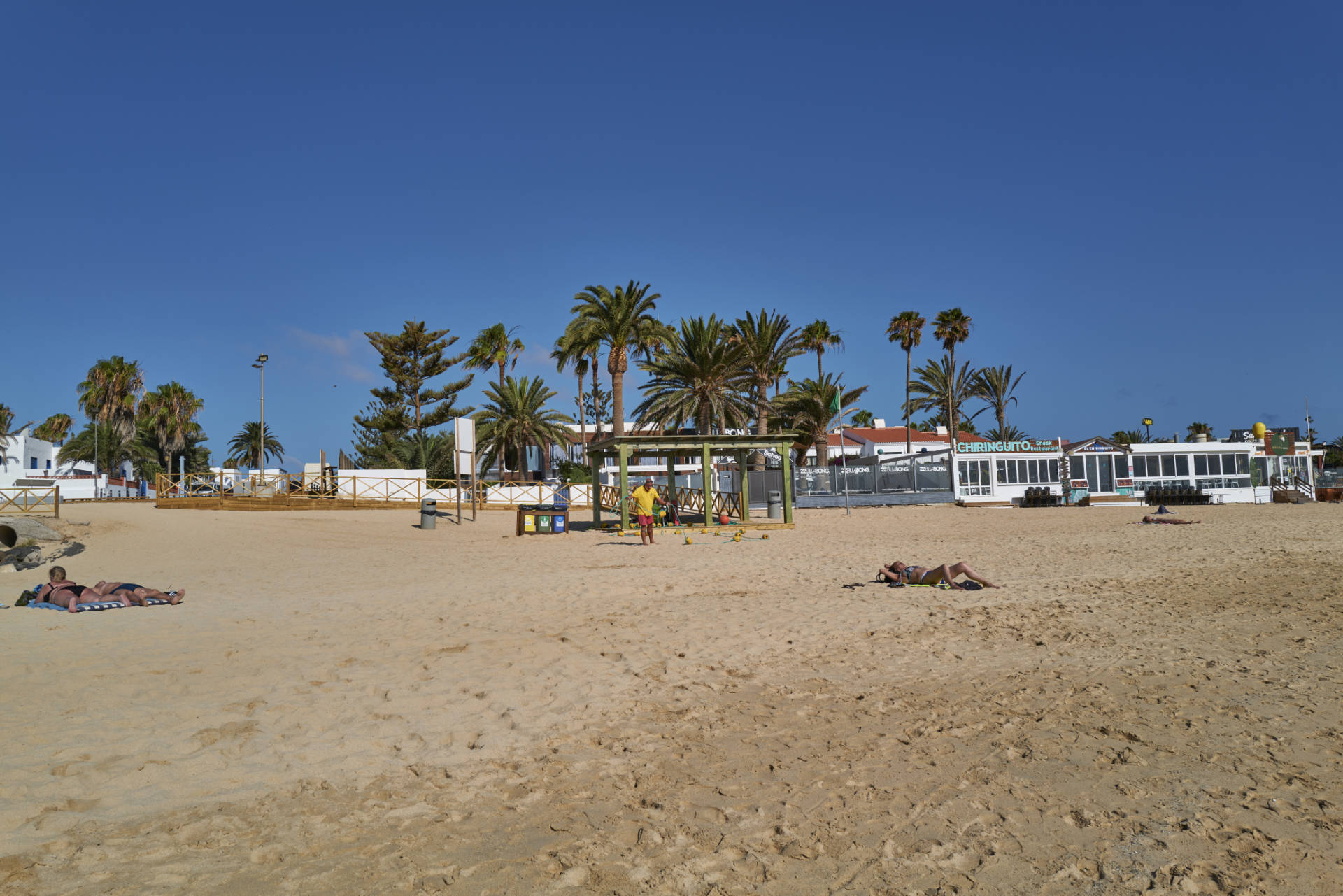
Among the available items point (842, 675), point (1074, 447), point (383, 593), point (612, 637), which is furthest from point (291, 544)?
point (1074, 447)

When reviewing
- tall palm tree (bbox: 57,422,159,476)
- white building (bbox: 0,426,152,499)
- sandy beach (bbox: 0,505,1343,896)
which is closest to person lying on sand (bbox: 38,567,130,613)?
sandy beach (bbox: 0,505,1343,896)

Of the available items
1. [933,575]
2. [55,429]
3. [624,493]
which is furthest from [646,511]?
[55,429]

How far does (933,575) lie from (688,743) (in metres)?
6.55

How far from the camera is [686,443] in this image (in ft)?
73.7

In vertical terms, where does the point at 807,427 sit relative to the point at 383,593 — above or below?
above

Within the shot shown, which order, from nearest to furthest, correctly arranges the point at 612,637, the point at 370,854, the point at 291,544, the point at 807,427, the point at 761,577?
the point at 370,854
the point at 612,637
the point at 761,577
the point at 291,544
the point at 807,427

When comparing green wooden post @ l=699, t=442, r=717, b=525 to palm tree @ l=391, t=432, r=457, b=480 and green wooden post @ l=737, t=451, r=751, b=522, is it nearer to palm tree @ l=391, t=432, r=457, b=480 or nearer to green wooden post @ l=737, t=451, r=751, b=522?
green wooden post @ l=737, t=451, r=751, b=522

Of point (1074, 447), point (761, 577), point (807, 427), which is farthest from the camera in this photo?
point (807, 427)

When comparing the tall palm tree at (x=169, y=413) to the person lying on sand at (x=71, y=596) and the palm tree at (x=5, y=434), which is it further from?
the person lying on sand at (x=71, y=596)

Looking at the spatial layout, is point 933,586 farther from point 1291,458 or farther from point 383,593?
point 1291,458

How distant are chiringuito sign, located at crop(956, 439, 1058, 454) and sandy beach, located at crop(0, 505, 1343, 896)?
27.8 metres

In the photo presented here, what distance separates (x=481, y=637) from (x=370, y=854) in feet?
14.0

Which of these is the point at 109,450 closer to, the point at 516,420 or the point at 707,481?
the point at 516,420

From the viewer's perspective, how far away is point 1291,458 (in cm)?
3888
